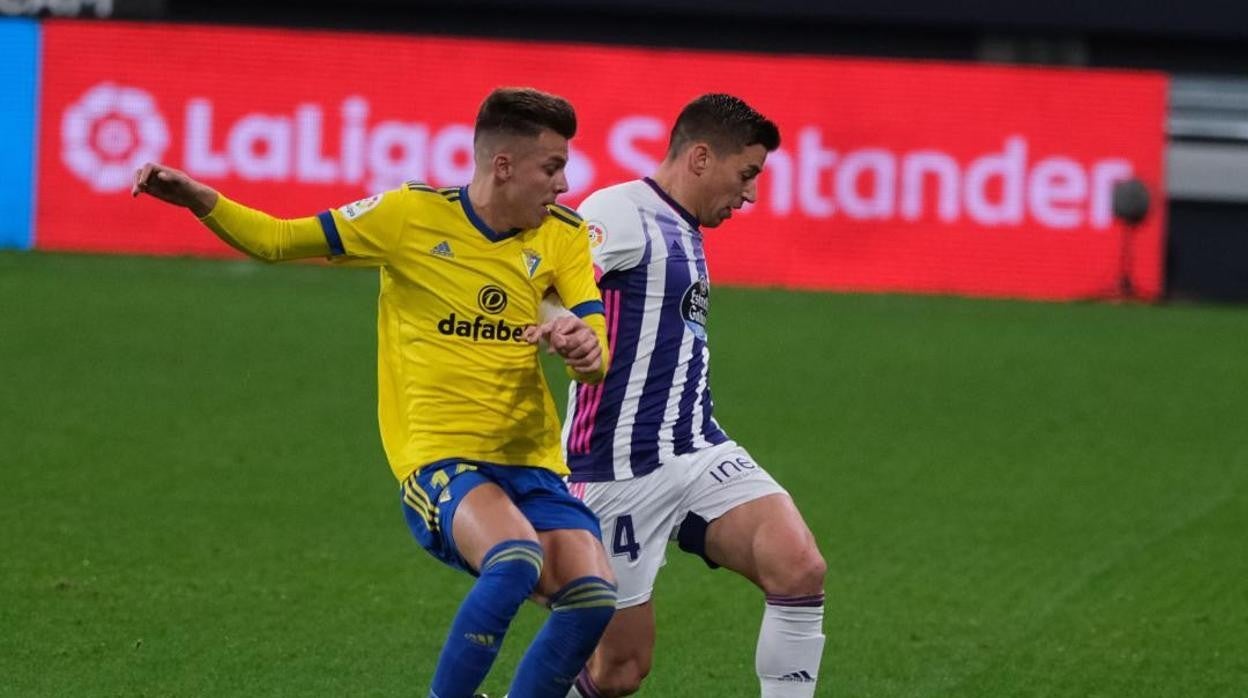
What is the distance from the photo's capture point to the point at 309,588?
859 cm

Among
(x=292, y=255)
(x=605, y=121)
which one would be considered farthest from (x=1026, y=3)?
(x=292, y=255)

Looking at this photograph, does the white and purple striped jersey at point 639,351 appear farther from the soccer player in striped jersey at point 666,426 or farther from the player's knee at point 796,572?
the player's knee at point 796,572

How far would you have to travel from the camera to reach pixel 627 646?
6.48m

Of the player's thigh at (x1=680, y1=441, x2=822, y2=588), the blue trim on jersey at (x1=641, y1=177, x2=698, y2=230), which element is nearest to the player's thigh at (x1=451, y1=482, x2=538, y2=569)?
the player's thigh at (x1=680, y1=441, x2=822, y2=588)

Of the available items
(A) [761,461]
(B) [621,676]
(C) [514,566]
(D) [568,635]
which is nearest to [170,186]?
(C) [514,566]

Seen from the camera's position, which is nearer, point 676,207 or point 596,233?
point 596,233

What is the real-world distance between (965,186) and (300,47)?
618cm

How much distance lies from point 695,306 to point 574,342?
1.12 m

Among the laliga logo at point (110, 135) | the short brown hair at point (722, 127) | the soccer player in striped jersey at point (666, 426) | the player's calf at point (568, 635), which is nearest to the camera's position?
the player's calf at point (568, 635)

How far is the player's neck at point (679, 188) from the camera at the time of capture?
6.64m

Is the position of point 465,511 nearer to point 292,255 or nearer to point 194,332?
point 292,255

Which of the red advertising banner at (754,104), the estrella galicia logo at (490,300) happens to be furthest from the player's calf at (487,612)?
the red advertising banner at (754,104)

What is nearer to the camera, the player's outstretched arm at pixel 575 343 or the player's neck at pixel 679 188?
the player's outstretched arm at pixel 575 343

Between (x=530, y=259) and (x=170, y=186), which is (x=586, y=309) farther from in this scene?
(x=170, y=186)
